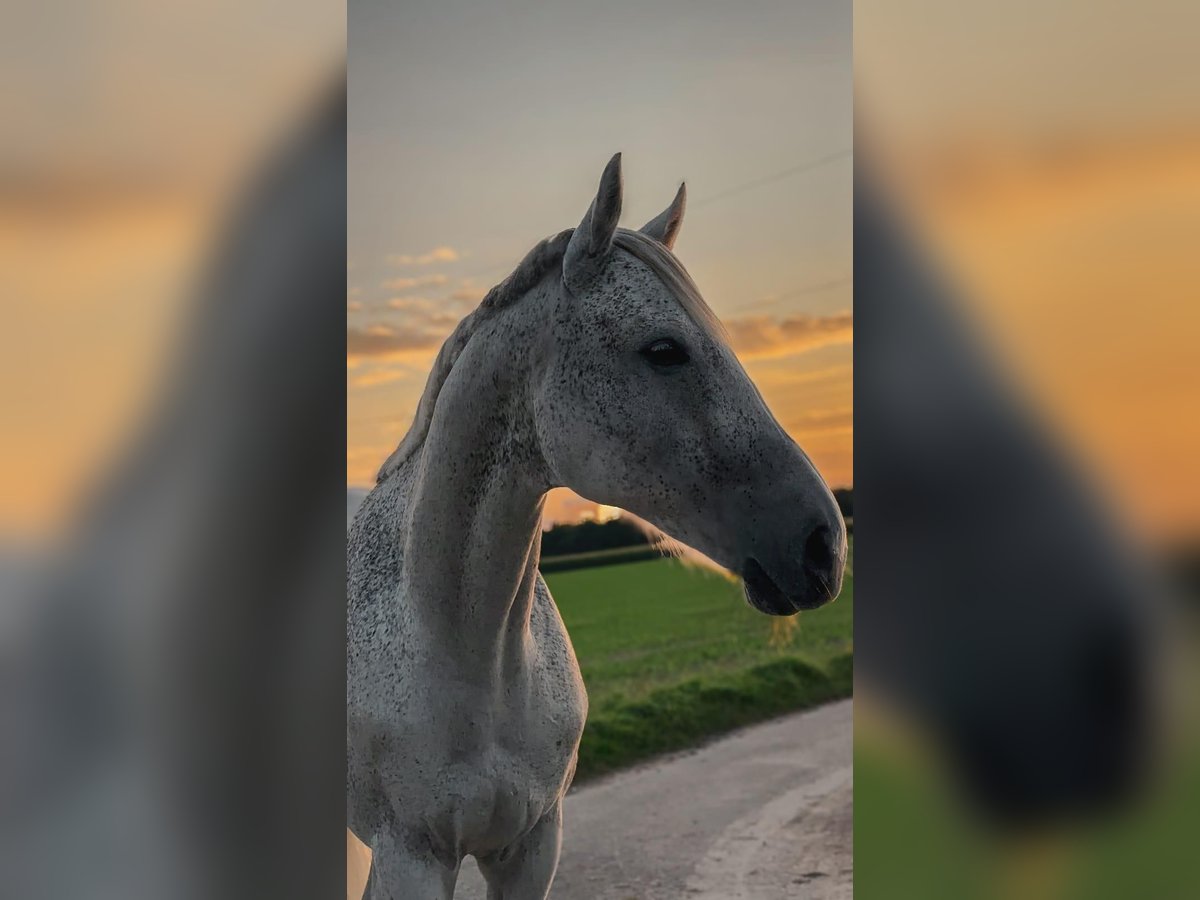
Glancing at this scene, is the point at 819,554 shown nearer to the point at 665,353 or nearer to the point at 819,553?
the point at 819,553

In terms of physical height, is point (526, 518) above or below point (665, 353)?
below

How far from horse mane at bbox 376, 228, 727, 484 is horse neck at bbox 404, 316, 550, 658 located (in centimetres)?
3

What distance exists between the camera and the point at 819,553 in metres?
0.79

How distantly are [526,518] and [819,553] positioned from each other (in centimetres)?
30

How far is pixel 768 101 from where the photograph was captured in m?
Answer: 1.75

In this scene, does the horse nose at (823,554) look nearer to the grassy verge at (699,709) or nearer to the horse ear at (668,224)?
the horse ear at (668,224)

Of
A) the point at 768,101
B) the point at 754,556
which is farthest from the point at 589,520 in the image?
the point at 754,556
